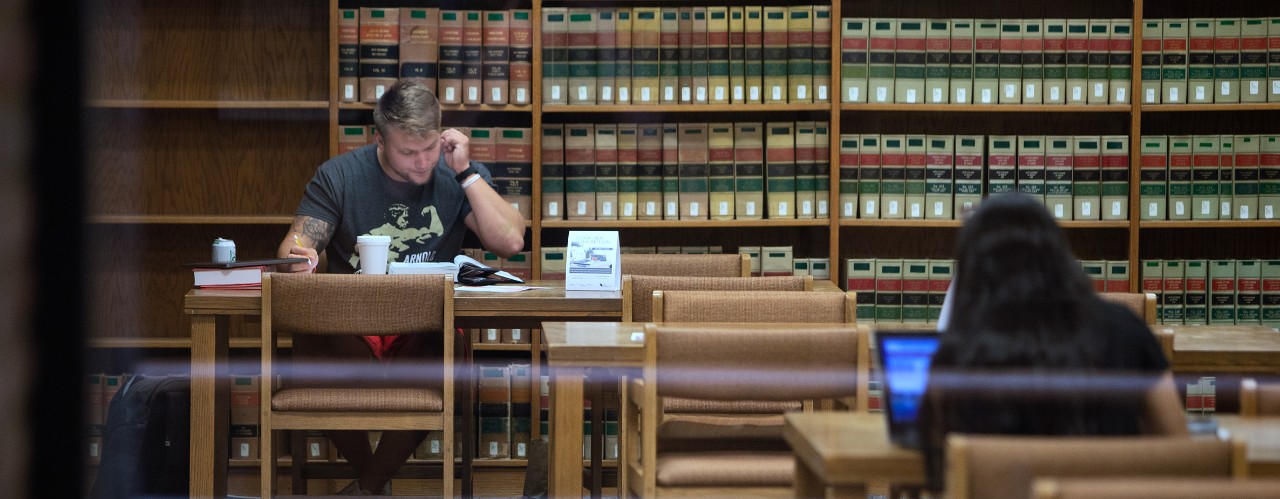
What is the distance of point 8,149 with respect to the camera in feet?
1.72

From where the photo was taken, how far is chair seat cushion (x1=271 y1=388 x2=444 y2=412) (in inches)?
95.5

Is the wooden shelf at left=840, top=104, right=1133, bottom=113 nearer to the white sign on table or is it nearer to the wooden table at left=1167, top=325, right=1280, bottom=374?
the white sign on table

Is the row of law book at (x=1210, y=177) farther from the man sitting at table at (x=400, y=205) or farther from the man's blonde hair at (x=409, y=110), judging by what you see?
the man's blonde hair at (x=409, y=110)

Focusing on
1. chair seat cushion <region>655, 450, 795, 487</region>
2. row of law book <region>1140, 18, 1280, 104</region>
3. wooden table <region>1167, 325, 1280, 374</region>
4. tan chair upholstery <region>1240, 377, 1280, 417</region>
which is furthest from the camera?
row of law book <region>1140, 18, 1280, 104</region>

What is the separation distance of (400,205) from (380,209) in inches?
2.1

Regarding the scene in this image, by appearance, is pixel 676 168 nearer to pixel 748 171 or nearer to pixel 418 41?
pixel 748 171

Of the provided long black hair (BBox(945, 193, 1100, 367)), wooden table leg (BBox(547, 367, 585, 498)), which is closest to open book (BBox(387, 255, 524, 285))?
wooden table leg (BBox(547, 367, 585, 498))

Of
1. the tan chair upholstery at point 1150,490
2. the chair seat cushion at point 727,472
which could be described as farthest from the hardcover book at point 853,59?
the tan chair upholstery at point 1150,490

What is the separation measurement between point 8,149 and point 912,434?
0.91 metres

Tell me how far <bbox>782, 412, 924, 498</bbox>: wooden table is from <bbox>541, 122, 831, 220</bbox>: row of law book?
232 cm

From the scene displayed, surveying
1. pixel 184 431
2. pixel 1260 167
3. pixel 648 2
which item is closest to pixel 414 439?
pixel 184 431

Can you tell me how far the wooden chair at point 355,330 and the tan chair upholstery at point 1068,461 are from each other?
5.11 feet

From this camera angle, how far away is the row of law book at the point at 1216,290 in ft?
12.1

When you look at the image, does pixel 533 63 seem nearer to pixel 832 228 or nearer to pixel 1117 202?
pixel 832 228
